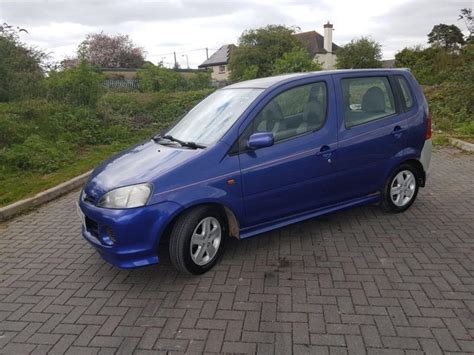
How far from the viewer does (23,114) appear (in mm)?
9633

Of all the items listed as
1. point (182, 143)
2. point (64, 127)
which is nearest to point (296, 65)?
point (64, 127)

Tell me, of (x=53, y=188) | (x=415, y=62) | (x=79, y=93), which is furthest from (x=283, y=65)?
(x=53, y=188)

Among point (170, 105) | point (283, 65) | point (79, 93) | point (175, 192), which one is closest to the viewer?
point (175, 192)

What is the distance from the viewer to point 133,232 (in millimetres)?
3314

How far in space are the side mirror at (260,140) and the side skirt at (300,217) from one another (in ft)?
2.67

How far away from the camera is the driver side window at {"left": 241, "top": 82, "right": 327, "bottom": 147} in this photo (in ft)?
12.9

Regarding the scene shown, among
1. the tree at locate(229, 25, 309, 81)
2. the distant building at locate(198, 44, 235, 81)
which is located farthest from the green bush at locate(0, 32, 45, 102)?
the distant building at locate(198, 44, 235, 81)

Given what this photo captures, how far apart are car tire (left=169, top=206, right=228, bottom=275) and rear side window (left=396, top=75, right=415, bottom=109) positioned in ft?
8.83

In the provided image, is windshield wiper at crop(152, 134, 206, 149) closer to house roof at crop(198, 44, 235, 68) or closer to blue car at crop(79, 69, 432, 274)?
blue car at crop(79, 69, 432, 274)

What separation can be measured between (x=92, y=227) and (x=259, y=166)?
5.35 feet

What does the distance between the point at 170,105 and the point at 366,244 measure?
436 inches

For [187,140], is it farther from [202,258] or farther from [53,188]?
[53,188]

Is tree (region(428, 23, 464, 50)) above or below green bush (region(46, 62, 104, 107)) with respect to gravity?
above

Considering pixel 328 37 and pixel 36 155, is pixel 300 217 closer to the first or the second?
pixel 36 155
